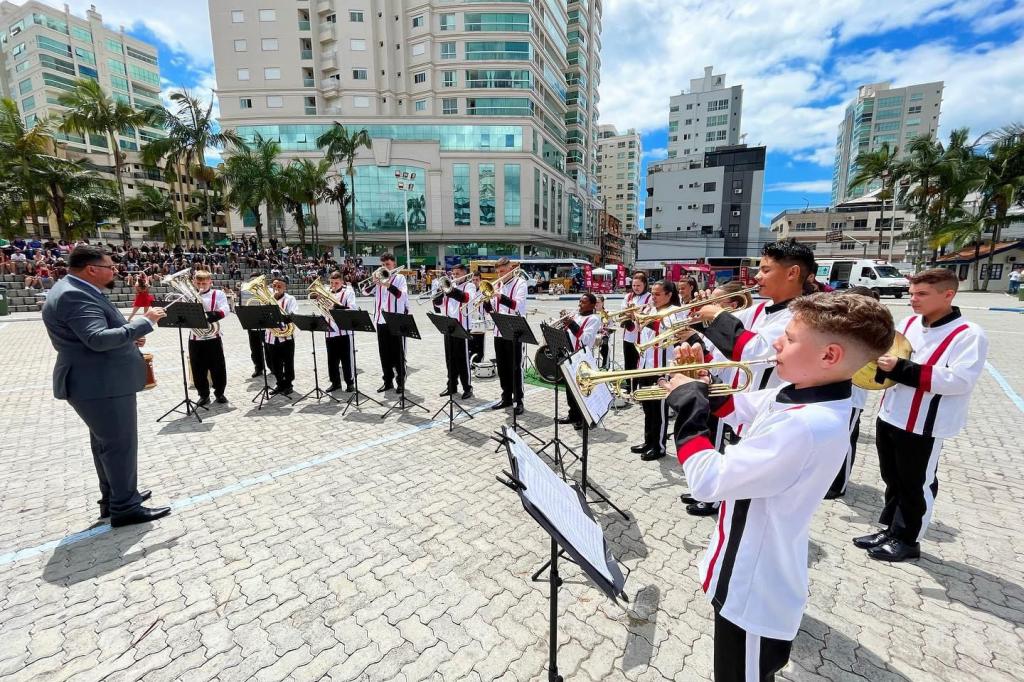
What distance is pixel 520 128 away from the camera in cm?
5303

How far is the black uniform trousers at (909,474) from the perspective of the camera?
3455 mm

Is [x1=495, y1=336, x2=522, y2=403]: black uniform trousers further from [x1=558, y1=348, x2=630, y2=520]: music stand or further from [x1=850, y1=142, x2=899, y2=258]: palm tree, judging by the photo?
[x1=850, y1=142, x2=899, y2=258]: palm tree

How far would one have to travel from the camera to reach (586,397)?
3979 millimetres

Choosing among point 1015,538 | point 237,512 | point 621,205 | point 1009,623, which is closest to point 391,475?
point 237,512

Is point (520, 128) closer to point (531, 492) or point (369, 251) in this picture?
point (369, 251)

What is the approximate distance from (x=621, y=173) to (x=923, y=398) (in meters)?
145

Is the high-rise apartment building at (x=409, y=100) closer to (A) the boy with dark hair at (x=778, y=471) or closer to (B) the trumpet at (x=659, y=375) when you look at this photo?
(B) the trumpet at (x=659, y=375)

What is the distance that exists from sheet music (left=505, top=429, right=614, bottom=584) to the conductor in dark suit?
3817 millimetres

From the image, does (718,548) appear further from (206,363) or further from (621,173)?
(621,173)

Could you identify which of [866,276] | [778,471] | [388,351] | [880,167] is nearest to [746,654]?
[778,471]

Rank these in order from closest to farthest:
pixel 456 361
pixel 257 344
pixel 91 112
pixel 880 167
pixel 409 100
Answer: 1. pixel 456 361
2. pixel 257 344
3. pixel 91 112
4. pixel 880 167
5. pixel 409 100

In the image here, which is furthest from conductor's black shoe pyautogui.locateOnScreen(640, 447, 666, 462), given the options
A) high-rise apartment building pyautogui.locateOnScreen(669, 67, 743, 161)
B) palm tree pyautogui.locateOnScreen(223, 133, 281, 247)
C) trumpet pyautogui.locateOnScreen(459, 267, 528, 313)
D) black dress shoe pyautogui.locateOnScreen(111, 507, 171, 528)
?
high-rise apartment building pyautogui.locateOnScreen(669, 67, 743, 161)

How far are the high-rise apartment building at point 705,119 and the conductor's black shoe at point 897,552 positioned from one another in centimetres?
10275

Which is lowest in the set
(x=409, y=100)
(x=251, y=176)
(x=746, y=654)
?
(x=746, y=654)
